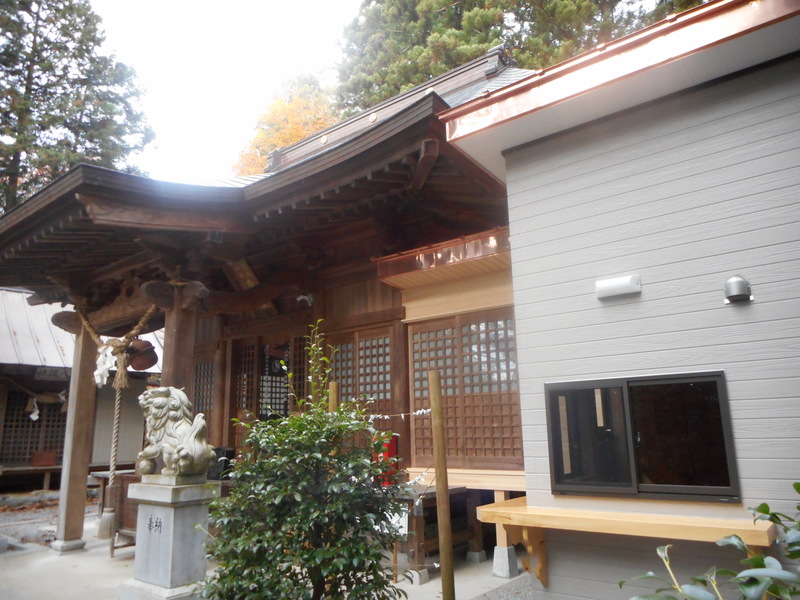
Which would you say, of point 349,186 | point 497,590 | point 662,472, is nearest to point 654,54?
point 662,472

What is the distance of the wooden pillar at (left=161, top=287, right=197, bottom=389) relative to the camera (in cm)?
633

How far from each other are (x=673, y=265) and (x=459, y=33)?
1475cm

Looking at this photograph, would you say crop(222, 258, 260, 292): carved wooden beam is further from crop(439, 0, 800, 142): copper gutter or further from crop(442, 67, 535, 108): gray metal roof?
crop(439, 0, 800, 142): copper gutter

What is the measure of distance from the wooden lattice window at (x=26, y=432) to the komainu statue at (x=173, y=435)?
10.6 meters

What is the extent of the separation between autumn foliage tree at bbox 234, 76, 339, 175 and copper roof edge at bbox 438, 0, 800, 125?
1868 cm

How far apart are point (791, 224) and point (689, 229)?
0.56m

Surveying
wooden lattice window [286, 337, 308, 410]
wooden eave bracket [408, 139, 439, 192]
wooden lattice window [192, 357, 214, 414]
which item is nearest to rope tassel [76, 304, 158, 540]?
wooden lattice window [192, 357, 214, 414]

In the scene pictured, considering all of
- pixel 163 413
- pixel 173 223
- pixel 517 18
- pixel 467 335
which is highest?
pixel 517 18

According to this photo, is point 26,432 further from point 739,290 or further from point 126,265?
point 739,290

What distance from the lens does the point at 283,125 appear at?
24.5 m

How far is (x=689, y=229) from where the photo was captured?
3703mm

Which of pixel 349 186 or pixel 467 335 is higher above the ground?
pixel 349 186

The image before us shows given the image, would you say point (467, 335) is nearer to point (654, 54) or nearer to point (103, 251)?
point (654, 54)

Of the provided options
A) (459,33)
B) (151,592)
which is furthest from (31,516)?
(459,33)
